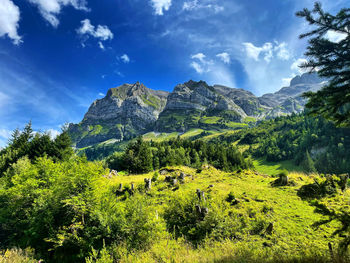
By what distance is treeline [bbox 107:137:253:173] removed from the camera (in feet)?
131

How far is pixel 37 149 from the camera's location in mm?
37312

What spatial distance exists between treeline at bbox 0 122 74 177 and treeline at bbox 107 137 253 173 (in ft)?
48.8

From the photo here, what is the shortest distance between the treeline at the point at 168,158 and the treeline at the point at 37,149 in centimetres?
1489

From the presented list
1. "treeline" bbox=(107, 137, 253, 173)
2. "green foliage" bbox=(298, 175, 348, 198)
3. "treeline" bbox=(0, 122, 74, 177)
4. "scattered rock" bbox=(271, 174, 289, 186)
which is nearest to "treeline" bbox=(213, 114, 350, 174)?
"treeline" bbox=(107, 137, 253, 173)

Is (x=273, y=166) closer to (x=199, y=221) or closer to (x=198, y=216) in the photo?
(x=198, y=216)

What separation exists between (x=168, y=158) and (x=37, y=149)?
38.6m

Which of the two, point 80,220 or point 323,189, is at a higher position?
point 323,189

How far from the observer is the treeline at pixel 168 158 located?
39862 mm

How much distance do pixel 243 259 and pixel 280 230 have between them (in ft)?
15.3

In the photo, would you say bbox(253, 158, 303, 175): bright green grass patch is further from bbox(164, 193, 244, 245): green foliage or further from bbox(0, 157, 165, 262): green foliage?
bbox(0, 157, 165, 262): green foliage

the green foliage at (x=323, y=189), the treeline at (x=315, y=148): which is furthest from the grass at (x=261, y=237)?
the treeline at (x=315, y=148)

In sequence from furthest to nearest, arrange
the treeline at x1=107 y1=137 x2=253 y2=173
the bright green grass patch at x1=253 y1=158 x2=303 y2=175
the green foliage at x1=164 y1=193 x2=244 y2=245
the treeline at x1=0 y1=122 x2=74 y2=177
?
the bright green grass patch at x1=253 y1=158 x2=303 y2=175
the treeline at x1=107 y1=137 x2=253 y2=173
the treeline at x1=0 y1=122 x2=74 y2=177
the green foliage at x1=164 y1=193 x2=244 y2=245

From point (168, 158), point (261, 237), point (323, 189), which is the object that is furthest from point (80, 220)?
point (168, 158)

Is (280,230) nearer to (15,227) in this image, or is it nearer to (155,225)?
(155,225)
